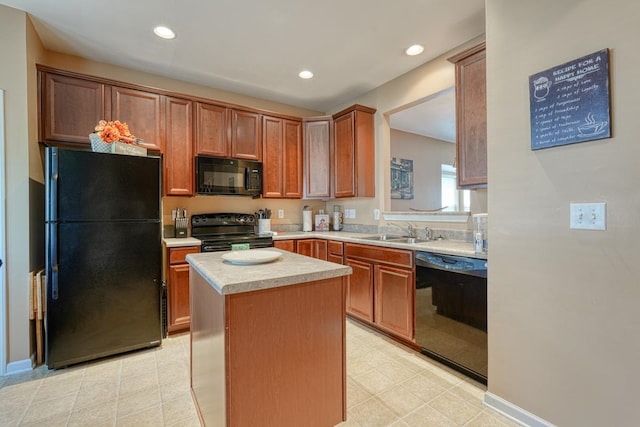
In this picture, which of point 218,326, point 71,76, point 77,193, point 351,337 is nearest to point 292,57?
point 71,76

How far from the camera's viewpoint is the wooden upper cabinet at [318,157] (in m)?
3.77

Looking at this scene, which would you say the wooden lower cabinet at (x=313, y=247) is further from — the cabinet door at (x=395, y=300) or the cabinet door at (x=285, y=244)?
the cabinet door at (x=395, y=300)

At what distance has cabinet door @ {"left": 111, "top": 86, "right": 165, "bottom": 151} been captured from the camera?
8.93 ft

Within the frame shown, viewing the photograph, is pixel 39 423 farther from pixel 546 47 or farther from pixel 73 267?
pixel 546 47

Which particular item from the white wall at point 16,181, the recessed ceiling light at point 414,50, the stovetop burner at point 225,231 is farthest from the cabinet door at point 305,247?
the white wall at point 16,181

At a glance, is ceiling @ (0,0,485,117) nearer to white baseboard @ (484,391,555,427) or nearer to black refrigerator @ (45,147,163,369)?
black refrigerator @ (45,147,163,369)

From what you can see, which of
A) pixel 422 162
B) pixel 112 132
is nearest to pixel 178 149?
pixel 112 132

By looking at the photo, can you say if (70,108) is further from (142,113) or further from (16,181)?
(16,181)

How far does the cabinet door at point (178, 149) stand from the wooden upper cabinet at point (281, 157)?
86cm

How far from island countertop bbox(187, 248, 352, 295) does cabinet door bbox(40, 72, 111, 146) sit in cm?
195

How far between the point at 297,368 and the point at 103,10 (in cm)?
284

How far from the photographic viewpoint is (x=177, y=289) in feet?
8.84

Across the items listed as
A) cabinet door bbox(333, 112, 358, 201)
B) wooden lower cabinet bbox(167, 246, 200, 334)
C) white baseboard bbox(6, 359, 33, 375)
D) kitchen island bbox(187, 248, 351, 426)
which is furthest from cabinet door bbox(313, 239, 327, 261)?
white baseboard bbox(6, 359, 33, 375)

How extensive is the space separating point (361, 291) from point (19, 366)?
279 centimetres
